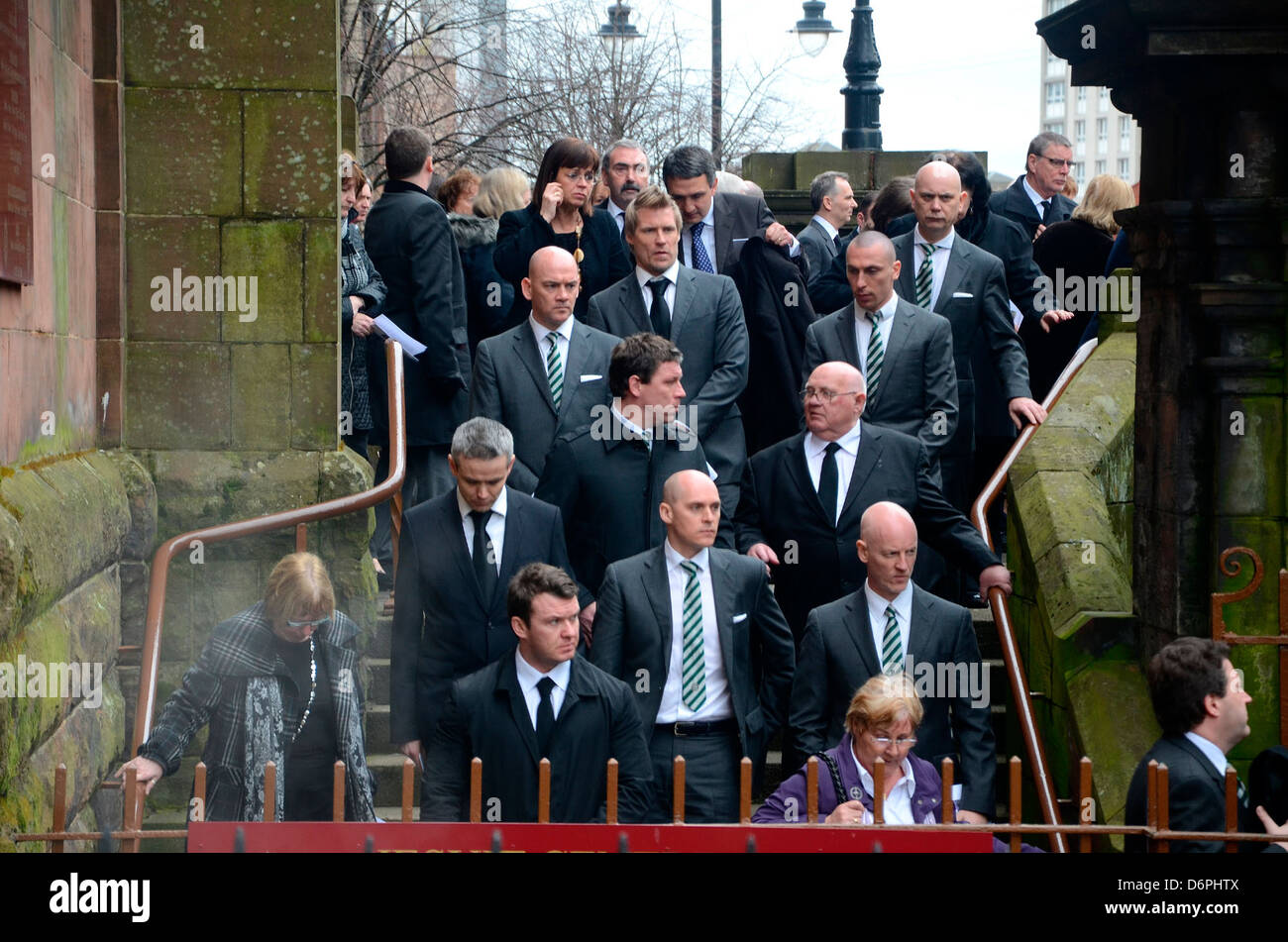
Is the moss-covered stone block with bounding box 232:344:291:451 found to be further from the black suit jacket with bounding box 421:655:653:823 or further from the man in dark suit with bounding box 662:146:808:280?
the black suit jacket with bounding box 421:655:653:823

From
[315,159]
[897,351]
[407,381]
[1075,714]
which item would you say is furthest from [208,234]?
[1075,714]

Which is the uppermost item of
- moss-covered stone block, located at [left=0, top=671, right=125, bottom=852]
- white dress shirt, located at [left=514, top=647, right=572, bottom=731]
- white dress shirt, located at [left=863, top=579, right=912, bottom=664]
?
white dress shirt, located at [left=863, top=579, right=912, bottom=664]

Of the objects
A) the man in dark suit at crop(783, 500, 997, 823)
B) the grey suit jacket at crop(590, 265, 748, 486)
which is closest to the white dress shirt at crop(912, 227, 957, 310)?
the grey suit jacket at crop(590, 265, 748, 486)

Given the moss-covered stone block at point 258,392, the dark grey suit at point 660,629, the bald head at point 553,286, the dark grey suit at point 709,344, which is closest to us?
the dark grey suit at point 660,629

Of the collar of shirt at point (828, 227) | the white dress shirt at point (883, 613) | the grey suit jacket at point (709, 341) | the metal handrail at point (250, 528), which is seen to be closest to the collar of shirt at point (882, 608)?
the white dress shirt at point (883, 613)

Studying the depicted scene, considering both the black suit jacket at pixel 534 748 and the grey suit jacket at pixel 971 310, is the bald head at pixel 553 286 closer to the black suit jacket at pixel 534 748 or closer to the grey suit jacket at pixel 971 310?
the grey suit jacket at pixel 971 310

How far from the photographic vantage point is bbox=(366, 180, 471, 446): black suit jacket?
29.2 feet

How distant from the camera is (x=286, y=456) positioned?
8.38 m

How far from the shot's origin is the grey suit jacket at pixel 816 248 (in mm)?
10133

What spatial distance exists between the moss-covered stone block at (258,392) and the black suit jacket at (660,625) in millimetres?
2429

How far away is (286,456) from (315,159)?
128cm

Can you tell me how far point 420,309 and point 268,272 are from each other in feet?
2.86

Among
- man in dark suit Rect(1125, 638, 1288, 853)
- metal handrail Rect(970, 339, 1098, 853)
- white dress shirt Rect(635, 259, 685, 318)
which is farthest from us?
white dress shirt Rect(635, 259, 685, 318)

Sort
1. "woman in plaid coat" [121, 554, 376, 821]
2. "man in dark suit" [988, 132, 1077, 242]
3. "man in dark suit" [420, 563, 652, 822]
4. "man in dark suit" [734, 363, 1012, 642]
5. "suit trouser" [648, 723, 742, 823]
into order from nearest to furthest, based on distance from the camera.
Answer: "man in dark suit" [420, 563, 652, 822], "woman in plaid coat" [121, 554, 376, 821], "suit trouser" [648, 723, 742, 823], "man in dark suit" [734, 363, 1012, 642], "man in dark suit" [988, 132, 1077, 242]
